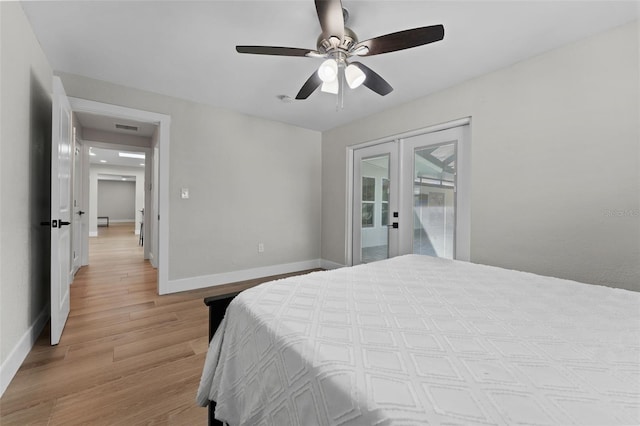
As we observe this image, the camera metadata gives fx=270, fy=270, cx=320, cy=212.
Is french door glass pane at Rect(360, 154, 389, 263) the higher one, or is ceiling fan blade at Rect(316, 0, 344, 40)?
ceiling fan blade at Rect(316, 0, 344, 40)

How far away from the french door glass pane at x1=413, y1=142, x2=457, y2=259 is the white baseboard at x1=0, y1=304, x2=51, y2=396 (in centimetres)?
340

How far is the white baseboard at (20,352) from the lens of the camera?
58.7 inches

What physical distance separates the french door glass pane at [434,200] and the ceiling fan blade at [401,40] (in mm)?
1597

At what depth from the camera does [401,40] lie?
5.03ft

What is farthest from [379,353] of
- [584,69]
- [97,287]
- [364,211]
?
[97,287]

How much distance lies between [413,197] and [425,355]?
2.72 meters

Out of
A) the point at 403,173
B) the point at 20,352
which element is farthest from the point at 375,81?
the point at 20,352

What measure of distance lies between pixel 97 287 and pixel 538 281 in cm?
429

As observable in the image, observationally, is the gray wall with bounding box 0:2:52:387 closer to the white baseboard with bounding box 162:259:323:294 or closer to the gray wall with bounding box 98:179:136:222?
the white baseboard with bounding box 162:259:323:294

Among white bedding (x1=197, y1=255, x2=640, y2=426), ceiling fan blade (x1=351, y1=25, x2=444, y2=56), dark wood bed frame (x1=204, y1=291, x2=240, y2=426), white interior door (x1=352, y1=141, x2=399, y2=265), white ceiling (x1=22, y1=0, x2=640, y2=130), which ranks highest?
white ceiling (x1=22, y1=0, x2=640, y2=130)

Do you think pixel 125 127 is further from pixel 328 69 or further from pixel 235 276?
pixel 328 69

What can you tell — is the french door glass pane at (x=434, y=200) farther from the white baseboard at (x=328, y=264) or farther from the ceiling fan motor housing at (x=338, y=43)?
the ceiling fan motor housing at (x=338, y=43)

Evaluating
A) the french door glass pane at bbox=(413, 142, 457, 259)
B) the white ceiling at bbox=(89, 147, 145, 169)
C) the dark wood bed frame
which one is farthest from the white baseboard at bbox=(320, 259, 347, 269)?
the white ceiling at bbox=(89, 147, 145, 169)

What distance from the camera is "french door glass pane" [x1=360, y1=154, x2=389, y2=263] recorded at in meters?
3.59
